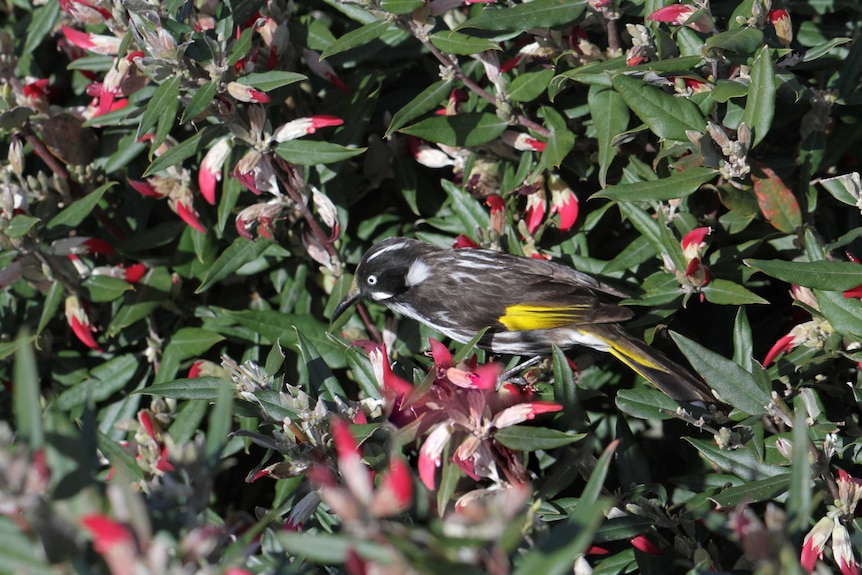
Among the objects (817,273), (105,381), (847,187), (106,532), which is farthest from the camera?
(105,381)

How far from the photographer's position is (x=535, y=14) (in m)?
2.88

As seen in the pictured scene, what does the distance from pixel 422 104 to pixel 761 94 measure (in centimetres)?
116

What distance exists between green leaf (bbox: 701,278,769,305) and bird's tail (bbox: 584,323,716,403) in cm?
27

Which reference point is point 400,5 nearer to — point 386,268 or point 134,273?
point 386,268

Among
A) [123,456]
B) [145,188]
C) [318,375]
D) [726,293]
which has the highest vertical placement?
[145,188]

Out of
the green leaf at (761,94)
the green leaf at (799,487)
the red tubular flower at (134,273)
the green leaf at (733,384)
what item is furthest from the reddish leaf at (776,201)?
the red tubular flower at (134,273)

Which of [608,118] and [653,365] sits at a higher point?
[608,118]

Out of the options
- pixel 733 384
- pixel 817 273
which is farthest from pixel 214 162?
pixel 817 273

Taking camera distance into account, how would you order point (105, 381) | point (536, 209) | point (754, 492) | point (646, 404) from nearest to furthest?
point (754, 492) < point (646, 404) < point (536, 209) < point (105, 381)

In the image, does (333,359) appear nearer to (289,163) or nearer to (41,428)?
(289,163)

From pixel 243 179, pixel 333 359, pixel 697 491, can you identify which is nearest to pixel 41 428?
pixel 243 179

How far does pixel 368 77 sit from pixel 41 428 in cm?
234

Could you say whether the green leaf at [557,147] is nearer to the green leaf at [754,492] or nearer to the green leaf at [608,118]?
the green leaf at [608,118]

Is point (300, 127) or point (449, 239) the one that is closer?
point (300, 127)
